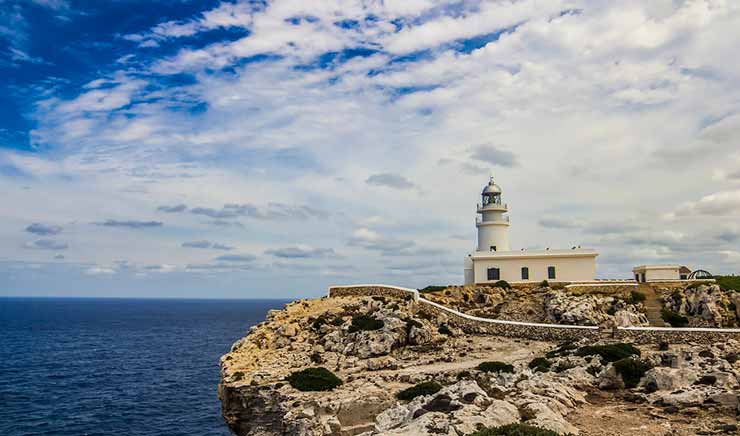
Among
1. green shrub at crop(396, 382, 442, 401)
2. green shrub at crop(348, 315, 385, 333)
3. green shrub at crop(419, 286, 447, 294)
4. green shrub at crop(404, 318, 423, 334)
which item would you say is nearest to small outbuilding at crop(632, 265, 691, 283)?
green shrub at crop(419, 286, 447, 294)

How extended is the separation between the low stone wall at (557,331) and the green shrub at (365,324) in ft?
22.1

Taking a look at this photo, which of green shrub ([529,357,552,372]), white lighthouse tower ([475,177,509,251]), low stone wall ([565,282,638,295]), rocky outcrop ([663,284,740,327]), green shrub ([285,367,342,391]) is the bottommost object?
green shrub ([285,367,342,391])

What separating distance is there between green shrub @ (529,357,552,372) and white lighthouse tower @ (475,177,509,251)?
101 ft

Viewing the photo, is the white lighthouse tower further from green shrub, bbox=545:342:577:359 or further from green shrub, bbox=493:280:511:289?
green shrub, bbox=545:342:577:359

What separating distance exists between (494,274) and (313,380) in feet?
101

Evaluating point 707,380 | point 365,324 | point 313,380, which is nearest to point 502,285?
point 365,324

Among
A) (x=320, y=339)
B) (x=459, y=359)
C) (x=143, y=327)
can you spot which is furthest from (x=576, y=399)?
(x=143, y=327)

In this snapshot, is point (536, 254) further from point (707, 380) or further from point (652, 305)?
point (707, 380)

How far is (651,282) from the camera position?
2068 inches

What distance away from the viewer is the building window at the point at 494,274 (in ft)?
178

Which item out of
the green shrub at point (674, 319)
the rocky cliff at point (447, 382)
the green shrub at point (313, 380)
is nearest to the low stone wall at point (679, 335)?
the rocky cliff at point (447, 382)

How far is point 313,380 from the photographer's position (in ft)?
93.6

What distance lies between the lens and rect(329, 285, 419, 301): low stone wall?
50216mm

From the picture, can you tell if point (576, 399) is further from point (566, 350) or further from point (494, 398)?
point (566, 350)
